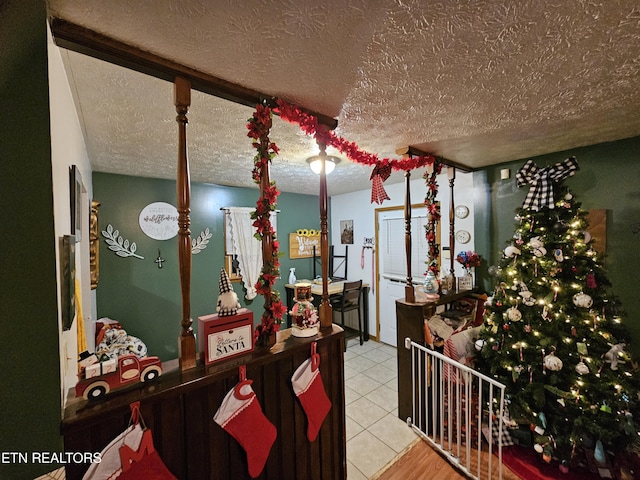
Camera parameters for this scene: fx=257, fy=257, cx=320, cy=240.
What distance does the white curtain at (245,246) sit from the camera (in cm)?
369

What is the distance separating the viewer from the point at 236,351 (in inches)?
46.4

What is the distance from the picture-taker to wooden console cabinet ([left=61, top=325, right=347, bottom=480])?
0.86 meters

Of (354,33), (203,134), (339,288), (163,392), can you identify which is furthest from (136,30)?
(339,288)

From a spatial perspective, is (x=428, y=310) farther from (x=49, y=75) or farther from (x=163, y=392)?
(x=49, y=75)

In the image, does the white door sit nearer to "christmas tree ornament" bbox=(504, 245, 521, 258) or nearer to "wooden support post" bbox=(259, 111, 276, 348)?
"christmas tree ornament" bbox=(504, 245, 521, 258)

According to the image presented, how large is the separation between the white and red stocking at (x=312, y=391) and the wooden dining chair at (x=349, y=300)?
2142 millimetres

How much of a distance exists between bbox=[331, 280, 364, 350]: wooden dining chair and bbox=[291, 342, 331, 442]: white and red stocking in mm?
2142

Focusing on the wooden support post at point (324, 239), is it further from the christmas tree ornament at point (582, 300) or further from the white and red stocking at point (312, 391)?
the christmas tree ornament at point (582, 300)

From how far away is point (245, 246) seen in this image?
376cm

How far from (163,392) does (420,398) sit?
1.91m

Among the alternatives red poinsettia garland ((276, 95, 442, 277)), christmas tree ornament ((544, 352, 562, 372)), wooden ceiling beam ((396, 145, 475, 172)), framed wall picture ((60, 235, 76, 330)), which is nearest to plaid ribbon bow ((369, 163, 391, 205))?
red poinsettia garland ((276, 95, 442, 277))

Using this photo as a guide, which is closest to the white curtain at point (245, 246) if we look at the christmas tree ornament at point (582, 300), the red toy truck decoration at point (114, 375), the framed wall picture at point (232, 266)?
the framed wall picture at point (232, 266)

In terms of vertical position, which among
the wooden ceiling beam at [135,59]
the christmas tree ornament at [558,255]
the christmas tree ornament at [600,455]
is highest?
the wooden ceiling beam at [135,59]

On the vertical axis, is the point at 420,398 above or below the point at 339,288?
below
